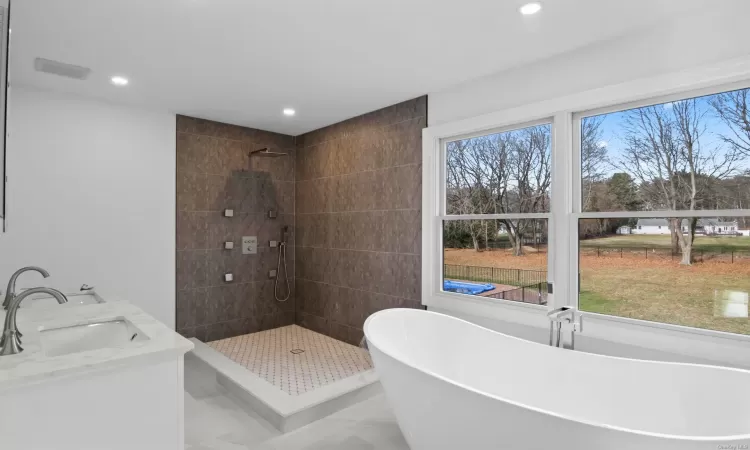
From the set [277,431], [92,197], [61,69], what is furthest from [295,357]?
[61,69]

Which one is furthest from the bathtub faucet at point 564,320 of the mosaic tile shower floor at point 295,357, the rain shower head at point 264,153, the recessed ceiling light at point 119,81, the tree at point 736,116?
the recessed ceiling light at point 119,81

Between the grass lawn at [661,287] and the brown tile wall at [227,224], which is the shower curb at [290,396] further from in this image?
the grass lawn at [661,287]

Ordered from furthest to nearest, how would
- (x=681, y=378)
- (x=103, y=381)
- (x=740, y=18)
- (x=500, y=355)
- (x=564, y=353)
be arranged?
(x=500, y=355), (x=564, y=353), (x=740, y=18), (x=681, y=378), (x=103, y=381)

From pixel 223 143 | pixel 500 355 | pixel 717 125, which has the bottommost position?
pixel 500 355

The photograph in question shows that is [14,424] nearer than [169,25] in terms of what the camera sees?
Yes

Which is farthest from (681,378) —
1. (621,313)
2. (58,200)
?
(58,200)

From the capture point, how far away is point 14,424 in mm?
1246

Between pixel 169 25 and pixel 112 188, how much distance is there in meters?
1.95

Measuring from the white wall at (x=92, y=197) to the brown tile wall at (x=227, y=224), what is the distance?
16cm

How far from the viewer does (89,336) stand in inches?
78.7

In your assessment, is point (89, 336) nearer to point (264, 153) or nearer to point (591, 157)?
point (264, 153)

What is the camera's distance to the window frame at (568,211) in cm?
213

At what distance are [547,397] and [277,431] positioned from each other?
5.27 ft

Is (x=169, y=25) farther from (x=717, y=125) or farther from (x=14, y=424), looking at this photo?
(x=717, y=125)
